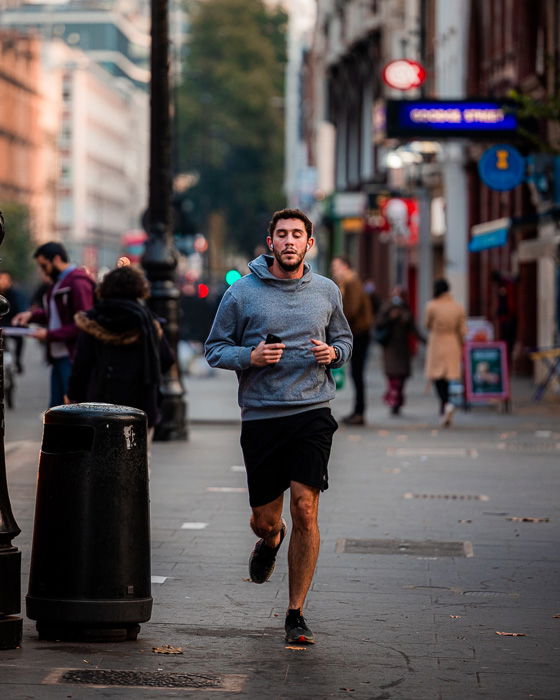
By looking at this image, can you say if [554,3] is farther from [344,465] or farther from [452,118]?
[344,465]

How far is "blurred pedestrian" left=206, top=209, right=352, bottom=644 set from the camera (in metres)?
7.66

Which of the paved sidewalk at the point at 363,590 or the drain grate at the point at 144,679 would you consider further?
the paved sidewalk at the point at 363,590

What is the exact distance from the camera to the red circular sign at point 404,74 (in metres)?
40.2

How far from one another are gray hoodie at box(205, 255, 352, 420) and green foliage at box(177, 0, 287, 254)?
283ft

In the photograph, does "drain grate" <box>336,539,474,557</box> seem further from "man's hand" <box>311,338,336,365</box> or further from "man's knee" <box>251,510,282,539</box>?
"man's hand" <box>311,338,336,365</box>

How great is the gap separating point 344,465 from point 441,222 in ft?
92.6

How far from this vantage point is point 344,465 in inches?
625

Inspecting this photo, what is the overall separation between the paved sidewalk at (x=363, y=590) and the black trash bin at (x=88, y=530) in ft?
0.42

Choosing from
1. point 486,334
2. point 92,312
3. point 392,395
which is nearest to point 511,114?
point 486,334

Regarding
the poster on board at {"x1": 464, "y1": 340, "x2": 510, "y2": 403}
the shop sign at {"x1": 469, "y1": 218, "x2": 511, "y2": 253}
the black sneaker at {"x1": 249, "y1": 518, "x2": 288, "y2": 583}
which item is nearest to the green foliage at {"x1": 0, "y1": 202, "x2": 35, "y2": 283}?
the shop sign at {"x1": 469, "y1": 218, "x2": 511, "y2": 253}

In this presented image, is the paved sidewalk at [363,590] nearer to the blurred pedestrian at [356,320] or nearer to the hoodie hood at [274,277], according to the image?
the hoodie hood at [274,277]

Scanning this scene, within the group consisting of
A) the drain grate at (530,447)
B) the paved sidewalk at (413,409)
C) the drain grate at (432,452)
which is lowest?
the drain grate at (432,452)

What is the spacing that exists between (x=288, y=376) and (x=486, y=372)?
15.5 m

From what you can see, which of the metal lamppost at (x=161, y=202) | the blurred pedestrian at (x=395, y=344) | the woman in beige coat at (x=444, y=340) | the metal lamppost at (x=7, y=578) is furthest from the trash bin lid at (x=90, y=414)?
the blurred pedestrian at (x=395, y=344)
